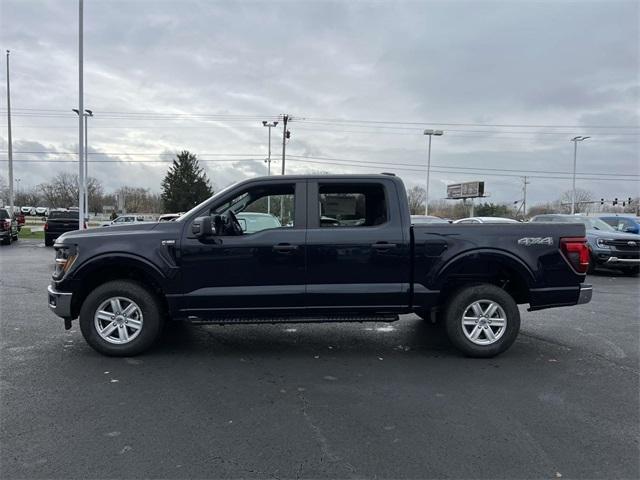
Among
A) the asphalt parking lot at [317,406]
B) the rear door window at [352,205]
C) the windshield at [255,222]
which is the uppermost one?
the rear door window at [352,205]

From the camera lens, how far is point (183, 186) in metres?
60.3

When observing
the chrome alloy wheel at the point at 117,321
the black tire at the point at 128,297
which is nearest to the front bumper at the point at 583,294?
the black tire at the point at 128,297

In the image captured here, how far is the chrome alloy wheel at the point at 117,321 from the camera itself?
5.07 metres

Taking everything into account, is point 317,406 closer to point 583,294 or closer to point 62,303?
point 62,303

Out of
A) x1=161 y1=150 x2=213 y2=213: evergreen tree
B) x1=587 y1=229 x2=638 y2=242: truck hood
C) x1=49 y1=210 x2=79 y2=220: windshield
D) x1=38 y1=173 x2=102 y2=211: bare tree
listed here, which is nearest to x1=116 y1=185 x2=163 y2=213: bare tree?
x1=38 y1=173 x2=102 y2=211: bare tree

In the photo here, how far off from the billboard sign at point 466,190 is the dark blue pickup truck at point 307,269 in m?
52.0

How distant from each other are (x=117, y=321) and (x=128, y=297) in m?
0.30

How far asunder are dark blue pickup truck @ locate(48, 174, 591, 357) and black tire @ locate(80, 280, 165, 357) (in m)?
0.01

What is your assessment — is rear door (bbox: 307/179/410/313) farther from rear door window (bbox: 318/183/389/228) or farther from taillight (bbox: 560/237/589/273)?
taillight (bbox: 560/237/589/273)

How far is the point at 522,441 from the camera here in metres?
3.34

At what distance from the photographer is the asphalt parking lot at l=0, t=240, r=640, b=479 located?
9.96ft

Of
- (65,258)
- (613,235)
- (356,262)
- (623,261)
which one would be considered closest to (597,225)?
(613,235)

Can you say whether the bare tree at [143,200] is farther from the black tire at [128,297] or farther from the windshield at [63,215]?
the black tire at [128,297]

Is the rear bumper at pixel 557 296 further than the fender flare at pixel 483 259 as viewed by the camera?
Yes
